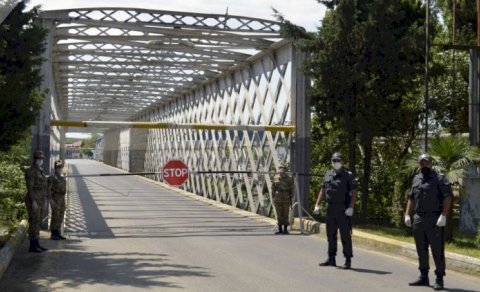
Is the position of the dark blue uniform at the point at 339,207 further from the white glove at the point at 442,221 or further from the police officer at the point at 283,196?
the police officer at the point at 283,196

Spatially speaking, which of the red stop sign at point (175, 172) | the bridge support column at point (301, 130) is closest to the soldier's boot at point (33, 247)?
the red stop sign at point (175, 172)

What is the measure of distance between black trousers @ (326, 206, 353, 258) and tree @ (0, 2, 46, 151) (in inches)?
226

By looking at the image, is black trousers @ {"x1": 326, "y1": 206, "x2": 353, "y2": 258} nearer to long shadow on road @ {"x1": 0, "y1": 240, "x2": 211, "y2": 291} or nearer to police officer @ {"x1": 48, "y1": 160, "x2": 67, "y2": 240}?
long shadow on road @ {"x1": 0, "y1": 240, "x2": 211, "y2": 291}

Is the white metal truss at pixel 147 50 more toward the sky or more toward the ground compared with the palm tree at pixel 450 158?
more toward the sky

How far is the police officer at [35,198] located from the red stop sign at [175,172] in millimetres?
4199

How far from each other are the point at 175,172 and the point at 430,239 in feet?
28.8

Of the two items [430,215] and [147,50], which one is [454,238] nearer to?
[430,215]

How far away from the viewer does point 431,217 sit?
28.7ft

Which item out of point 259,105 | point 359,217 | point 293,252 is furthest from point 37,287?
point 259,105

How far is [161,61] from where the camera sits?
23.4m

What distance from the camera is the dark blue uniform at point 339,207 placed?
10312 mm

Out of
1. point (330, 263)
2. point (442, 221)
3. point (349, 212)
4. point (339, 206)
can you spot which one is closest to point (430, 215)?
point (442, 221)

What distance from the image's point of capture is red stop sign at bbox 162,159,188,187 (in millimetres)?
16391

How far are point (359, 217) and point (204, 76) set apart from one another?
35.6ft
